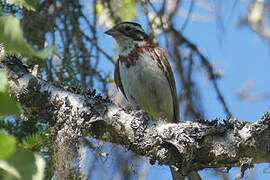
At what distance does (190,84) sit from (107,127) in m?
2.03

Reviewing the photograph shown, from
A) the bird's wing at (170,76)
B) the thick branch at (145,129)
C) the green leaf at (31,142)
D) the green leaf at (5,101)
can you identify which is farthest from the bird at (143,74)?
the green leaf at (5,101)

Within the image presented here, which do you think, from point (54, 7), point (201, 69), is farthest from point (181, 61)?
point (54, 7)

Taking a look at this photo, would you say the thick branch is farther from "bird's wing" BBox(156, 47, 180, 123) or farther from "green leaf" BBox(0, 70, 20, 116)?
"bird's wing" BBox(156, 47, 180, 123)

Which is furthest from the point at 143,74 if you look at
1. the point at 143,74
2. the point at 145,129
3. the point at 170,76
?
the point at 145,129

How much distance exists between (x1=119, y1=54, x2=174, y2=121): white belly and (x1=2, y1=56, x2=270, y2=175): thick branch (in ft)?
5.64

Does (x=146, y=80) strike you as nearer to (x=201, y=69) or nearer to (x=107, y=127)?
(x=201, y=69)

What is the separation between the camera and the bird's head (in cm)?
450

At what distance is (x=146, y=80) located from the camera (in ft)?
14.0

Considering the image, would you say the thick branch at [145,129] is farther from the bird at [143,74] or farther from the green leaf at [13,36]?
the bird at [143,74]

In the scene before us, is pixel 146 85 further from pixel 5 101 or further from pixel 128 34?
pixel 5 101

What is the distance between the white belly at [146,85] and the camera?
4234 mm

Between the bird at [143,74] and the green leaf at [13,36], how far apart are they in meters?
3.52

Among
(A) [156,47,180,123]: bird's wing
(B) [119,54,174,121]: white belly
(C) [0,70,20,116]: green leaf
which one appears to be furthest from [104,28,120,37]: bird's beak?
(C) [0,70,20,116]: green leaf

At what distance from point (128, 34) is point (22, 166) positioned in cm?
412
